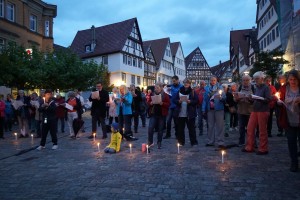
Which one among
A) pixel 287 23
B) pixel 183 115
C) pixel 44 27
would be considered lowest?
pixel 183 115

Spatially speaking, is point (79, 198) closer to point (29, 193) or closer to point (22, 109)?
point (29, 193)

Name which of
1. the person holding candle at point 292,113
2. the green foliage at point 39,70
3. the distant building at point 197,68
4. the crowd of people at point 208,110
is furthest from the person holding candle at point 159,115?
the distant building at point 197,68

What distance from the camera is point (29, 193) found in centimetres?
536

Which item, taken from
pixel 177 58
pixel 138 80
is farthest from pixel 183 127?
pixel 177 58

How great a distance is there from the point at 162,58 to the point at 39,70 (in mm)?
45433

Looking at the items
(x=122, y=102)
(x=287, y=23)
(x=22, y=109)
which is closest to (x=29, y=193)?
(x=122, y=102)

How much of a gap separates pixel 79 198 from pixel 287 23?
12.7m

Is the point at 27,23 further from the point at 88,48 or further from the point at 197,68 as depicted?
the point at 197,68

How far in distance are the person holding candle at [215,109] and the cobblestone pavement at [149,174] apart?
0.53 meters

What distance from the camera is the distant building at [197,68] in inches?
3558

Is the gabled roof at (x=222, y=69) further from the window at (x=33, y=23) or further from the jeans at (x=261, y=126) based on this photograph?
the jeans at (x=261, y=126)

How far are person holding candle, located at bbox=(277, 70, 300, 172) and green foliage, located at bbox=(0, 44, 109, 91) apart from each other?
49.5ft

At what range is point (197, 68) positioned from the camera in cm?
9112

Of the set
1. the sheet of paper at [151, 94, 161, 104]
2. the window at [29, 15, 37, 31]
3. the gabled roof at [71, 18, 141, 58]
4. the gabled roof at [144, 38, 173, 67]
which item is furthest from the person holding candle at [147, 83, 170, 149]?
the gabled roof at [144, 38, 173, 67]
